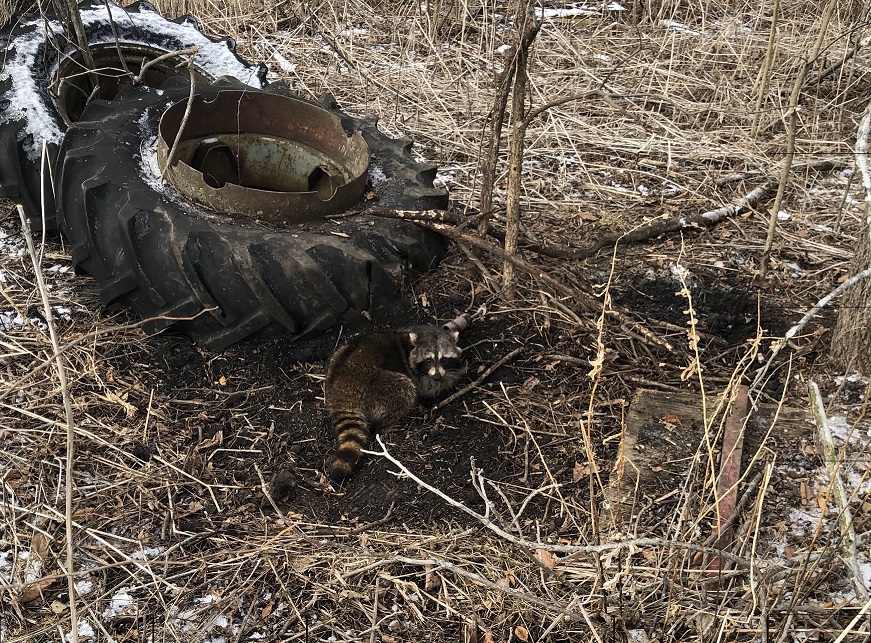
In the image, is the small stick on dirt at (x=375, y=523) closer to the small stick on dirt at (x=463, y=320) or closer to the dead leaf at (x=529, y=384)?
the dead leaf at (x=529, y=384)

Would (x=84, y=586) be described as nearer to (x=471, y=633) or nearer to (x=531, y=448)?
(x=471, y=633)

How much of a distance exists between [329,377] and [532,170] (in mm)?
2912

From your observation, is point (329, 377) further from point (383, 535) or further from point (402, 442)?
point (383, 535)

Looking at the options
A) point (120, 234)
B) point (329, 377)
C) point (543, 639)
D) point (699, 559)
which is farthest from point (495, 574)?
point (120, 234)

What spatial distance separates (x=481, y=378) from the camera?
4.18 meters

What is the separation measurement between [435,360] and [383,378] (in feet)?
0.89

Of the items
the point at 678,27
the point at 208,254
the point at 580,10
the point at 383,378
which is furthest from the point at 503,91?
the point at 580,10

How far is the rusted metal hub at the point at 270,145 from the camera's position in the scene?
4.64 meters

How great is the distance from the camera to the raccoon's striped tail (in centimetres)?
359

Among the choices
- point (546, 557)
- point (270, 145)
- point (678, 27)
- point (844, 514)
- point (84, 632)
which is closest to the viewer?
point (844, 514)

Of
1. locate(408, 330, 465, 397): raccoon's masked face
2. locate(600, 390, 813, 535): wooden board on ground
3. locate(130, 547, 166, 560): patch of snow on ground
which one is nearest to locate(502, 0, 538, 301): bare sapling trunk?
locate(408, 330, 465, 397): raccoon's masked face

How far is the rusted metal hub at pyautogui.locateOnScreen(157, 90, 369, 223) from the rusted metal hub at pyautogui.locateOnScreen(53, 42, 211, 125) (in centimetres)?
70

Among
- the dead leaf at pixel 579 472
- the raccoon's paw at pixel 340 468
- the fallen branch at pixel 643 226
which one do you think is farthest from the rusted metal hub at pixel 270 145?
the dead leaf at pixel 579 472

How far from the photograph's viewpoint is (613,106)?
6953 millimetres
